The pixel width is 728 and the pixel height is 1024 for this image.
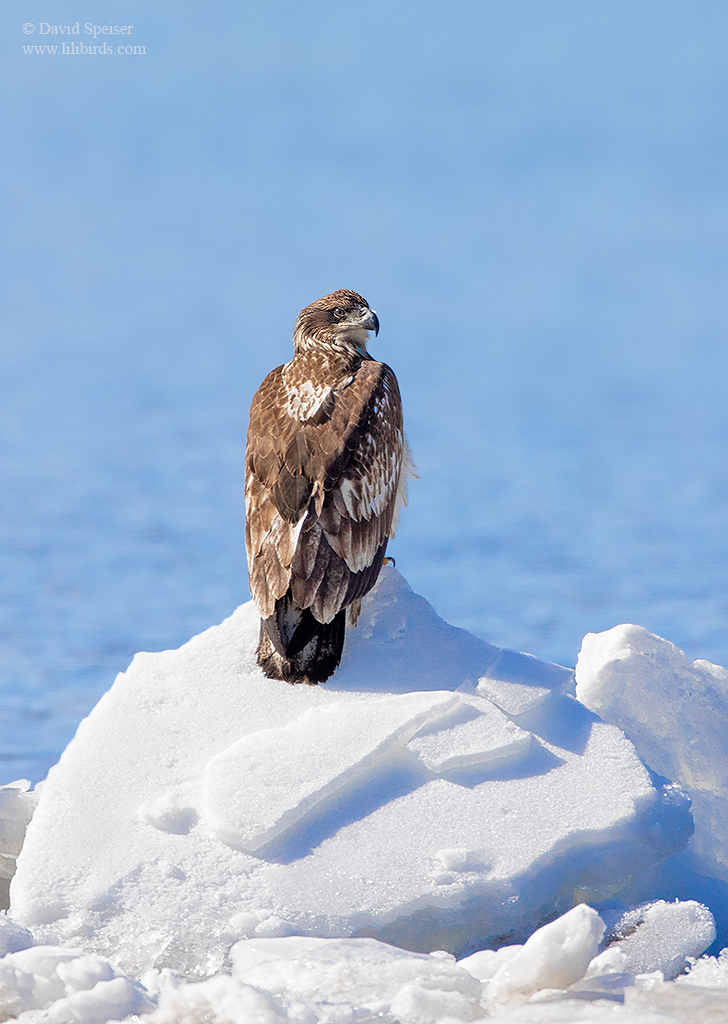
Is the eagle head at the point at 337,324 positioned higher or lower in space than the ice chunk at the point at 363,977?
higher

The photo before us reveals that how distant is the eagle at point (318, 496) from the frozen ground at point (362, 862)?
21 cm

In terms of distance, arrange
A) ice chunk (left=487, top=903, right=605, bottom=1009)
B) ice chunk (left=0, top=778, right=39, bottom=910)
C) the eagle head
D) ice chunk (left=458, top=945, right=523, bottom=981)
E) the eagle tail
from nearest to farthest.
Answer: ice chunk (left=487, top=903, right=605, bottom=1009) → ice chunk (left=458, top=945, right=523, bottom=981) → the eagle tail → ice chunk (left=0, top=778, right=39, bottom=910) → the eagle head

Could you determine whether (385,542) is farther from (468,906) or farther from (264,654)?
(468,906)

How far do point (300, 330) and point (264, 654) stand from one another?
195 centimetres

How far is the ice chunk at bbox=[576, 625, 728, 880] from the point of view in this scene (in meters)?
4.94

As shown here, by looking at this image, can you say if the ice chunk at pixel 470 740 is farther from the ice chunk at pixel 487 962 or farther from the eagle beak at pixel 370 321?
the eagle beak at pixel 370 321

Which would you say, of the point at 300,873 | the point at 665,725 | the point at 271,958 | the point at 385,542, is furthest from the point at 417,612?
the point at 271,958

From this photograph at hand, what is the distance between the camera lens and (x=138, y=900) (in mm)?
3809

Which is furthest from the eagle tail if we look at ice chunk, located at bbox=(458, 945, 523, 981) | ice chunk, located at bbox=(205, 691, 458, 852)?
ice chunk, located at bbox=(458, 945, 523, 981)

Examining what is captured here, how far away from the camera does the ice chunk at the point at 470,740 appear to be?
418 cm

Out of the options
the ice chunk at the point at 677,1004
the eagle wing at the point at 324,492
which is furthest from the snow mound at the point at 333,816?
the ice chunk at the point at 677,1004

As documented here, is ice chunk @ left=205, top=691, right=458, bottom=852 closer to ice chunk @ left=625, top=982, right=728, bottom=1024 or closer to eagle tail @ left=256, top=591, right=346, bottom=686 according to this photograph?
eagle tail @ left=256, top=591, right=346, bottom=686

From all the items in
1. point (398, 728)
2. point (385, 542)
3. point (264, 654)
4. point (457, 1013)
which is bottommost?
point (457, 1013)

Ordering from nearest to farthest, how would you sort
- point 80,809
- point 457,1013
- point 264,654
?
point 457,1013, point 80,809, point 264,654
